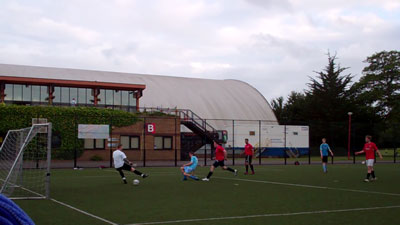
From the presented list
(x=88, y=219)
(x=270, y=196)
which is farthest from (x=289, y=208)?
(x=88, y=219)

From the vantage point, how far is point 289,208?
466 inches

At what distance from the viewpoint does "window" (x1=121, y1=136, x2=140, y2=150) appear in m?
42.1

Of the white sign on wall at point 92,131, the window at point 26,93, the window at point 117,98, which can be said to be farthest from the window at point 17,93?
the white sign on wall at point 92,131

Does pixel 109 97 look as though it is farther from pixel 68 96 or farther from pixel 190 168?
pixel 190 168

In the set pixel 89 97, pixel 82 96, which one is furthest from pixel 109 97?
pixel 82 96

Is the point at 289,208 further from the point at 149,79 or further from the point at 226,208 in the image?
the point at 149,79

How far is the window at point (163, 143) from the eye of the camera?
4425cm

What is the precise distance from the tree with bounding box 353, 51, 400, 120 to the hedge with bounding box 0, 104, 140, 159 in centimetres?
4247

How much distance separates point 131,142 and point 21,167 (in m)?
25.3

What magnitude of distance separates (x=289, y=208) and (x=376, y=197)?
3958mm

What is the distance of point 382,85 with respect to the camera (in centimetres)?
7281

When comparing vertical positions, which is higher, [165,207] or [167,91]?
[167,91]

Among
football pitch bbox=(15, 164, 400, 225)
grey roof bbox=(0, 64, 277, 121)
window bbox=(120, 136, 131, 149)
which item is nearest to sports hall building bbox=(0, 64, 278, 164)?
grey roof bbox=(0, 64, 277, 121)

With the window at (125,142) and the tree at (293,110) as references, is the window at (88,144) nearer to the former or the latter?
the window at (125,142)
